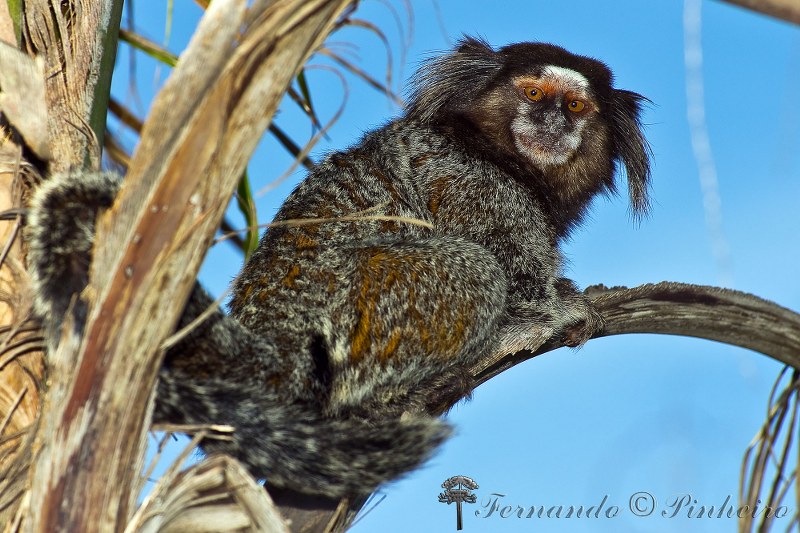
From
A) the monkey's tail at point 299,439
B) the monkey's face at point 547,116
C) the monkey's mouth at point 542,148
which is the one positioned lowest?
the monkey's tail at point 299,439

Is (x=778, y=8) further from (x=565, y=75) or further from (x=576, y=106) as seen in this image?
(x=576, y=106)

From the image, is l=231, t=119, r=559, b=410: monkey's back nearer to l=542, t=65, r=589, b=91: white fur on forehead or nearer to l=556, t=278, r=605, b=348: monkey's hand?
l=556, t=278, r=605, b=348: monkey's hand

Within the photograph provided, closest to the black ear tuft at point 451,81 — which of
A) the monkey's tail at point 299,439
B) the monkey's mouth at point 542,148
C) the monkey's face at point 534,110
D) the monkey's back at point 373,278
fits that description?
the monkey's face at point 534,110

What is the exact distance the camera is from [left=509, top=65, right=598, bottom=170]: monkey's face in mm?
6082

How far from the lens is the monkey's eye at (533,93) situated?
241 inches

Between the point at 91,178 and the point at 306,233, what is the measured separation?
73.2 inches

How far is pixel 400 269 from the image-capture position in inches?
181

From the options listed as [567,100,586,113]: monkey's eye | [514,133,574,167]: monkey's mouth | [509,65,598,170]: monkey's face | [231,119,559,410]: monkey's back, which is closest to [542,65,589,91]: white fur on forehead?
[509,65,598,170]: monkey's face

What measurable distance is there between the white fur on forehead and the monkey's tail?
11.1ft

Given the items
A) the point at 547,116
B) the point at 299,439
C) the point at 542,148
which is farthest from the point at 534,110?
the point at 299,439

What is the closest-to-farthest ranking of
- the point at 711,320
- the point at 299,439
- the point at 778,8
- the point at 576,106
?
the point at 778,8 < the point at 299,439 < the point at 711,320 < the point at 576,106

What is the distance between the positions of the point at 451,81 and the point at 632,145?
1.69 meters

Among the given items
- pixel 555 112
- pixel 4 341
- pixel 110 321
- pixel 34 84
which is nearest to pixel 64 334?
pixel 110 321

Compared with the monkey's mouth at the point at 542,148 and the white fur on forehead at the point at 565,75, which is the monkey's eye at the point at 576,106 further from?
the monkey's mouth at the point at 542,148
